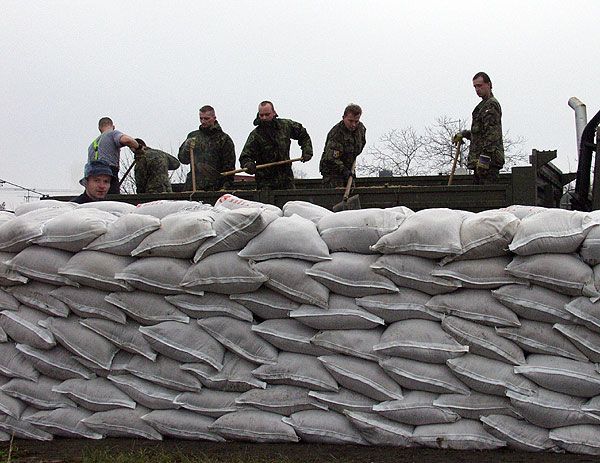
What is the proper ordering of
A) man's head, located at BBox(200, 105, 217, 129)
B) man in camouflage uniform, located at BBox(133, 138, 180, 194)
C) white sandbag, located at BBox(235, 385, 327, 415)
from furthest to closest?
man in camouflage uniform, located at BBox(133, 138, 180, 194) < man's head, located at BBox(200, 105, 217, 129) < white sandbag, located at BBox(235, 385, 327, 415)

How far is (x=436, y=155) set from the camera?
25.0 meters

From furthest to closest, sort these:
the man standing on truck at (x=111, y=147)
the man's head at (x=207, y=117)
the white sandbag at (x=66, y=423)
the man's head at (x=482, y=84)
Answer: the man's head at (x=207, y=117)
the man standing on truck at (x=111, y=147)
the man's head at (x=482, y=84)
the white sandbag at (x=66, y=423)

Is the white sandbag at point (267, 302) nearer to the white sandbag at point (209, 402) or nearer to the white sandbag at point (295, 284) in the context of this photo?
the white sandbag at point (295, 284)

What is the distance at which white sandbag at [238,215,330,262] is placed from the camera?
3.24 m

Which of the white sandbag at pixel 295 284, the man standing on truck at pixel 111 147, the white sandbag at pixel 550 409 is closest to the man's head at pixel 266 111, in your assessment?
the man standing on truck at pixel 111 147

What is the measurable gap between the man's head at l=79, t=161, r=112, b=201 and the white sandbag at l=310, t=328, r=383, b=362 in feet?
7.30

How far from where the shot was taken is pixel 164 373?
11.0 feet

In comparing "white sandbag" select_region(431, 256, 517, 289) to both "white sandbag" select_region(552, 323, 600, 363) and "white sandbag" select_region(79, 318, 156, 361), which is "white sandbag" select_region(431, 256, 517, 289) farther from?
"white sandbag" select_region(79, 318, 156, 361)

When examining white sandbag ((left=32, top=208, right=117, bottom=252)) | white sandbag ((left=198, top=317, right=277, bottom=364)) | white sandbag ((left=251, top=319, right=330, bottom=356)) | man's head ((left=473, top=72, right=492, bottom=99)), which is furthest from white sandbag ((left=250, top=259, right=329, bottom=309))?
man's head ((left=473, top=72, right=492, bottom=99))

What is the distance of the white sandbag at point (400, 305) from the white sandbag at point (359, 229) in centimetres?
21

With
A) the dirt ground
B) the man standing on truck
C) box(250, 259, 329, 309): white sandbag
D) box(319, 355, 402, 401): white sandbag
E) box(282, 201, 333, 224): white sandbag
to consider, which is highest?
the man standing on truck

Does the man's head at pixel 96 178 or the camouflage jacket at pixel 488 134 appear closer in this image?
the man's head at pixel 96 178

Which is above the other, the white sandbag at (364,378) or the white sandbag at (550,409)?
the white sandbag at (364,378)

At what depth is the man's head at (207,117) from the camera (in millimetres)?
7414
